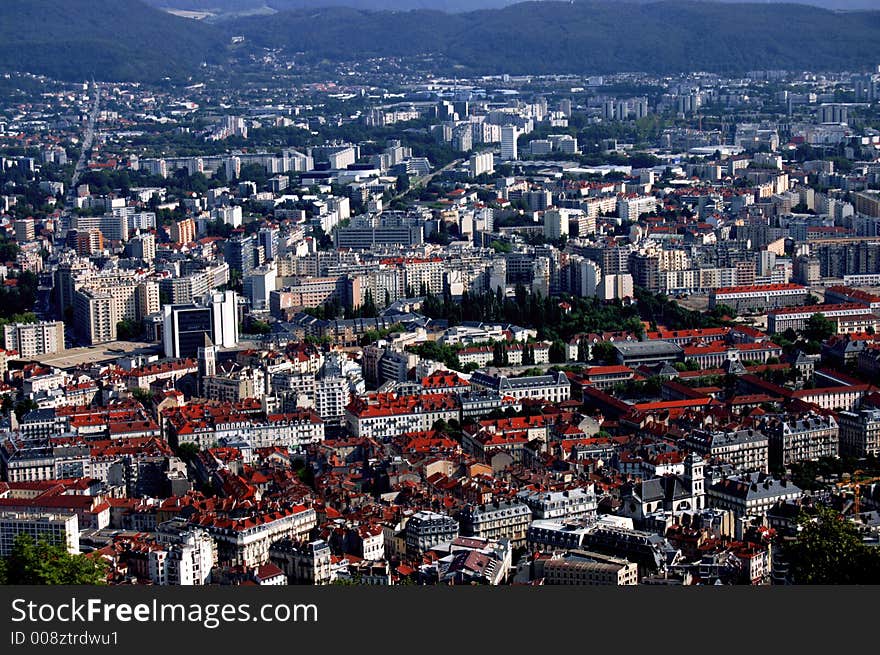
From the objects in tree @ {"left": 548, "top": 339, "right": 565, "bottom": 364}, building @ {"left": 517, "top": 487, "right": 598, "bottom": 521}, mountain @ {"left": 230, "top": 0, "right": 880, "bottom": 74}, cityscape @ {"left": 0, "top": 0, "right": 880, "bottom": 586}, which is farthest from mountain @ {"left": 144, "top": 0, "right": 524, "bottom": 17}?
building @ {"left": 517, "top": 487, "right": 598, "bottom": 521}

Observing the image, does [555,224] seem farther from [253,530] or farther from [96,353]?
[253,530]

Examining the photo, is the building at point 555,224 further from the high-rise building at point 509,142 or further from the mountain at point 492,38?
the mountain at point 492,38

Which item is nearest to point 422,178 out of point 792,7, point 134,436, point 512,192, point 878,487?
point 512,192

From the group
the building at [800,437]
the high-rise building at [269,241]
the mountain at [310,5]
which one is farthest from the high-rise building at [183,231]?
the mountain at [310,5]

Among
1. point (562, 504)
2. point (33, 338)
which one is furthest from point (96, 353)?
point (562, 504)

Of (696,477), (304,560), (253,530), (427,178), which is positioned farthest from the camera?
(427,178)

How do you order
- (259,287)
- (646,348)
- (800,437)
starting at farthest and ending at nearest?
1. (259,287)
2. (646,348)
3. (800,437)

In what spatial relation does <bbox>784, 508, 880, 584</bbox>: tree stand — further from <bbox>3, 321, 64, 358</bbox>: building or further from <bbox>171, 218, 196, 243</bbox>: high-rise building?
<bbox>171, 218, 196, 243</bbox>: high-rise building
